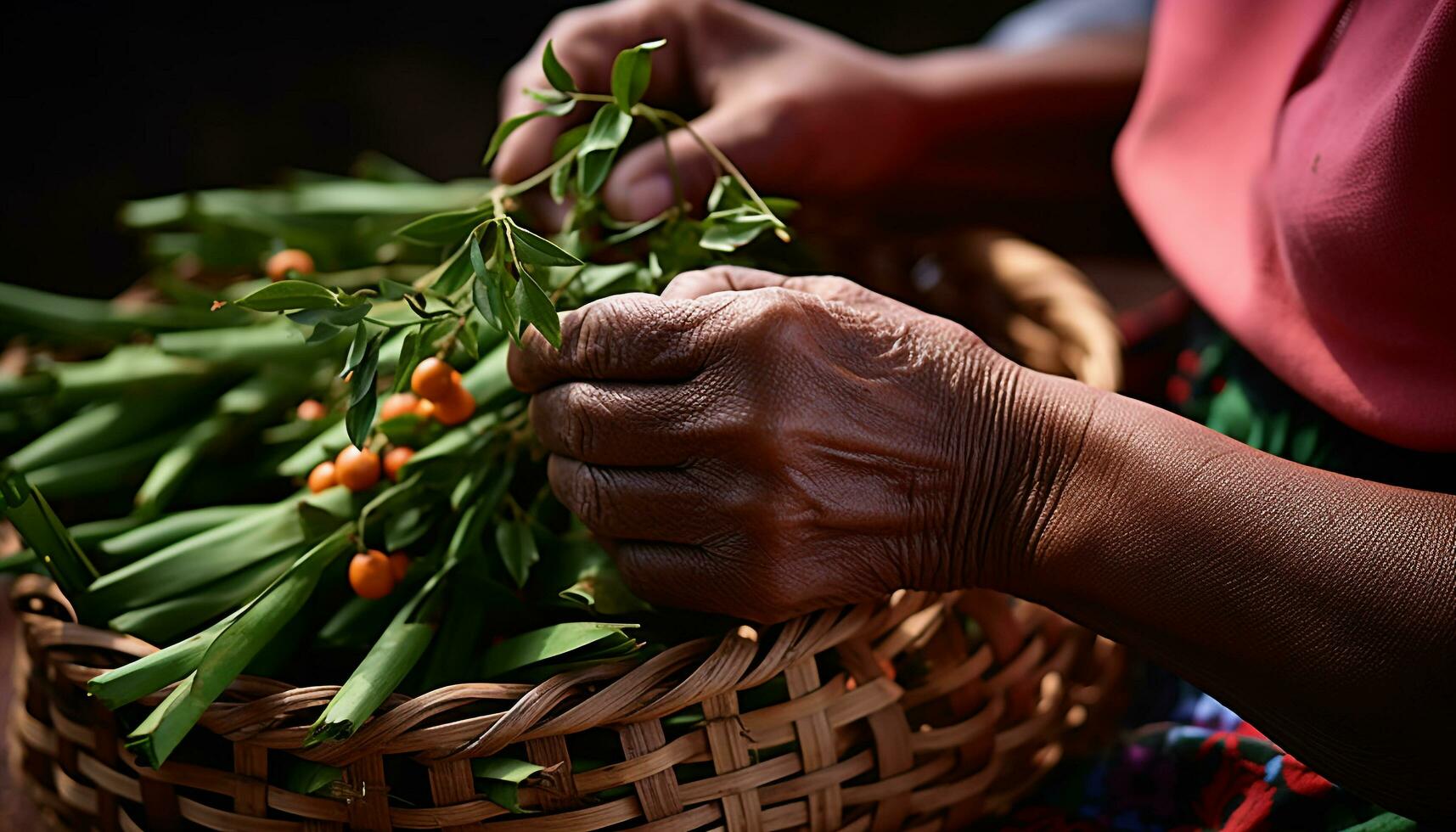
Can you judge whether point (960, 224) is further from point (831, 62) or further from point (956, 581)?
point (956, 581)

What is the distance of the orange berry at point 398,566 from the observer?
1.91 ft

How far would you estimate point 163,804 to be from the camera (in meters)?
0.55

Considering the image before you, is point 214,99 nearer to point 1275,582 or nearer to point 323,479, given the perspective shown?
point 323,479

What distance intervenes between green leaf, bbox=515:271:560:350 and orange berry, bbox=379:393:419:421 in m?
0.16

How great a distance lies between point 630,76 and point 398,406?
0.75ft

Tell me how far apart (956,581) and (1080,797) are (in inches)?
7.8

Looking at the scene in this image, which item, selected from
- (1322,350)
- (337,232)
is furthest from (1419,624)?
(337,232)

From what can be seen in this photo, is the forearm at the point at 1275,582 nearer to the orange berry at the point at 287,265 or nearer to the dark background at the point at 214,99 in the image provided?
the orange berry at the point at 287,265

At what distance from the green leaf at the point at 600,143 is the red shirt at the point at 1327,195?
37 cm

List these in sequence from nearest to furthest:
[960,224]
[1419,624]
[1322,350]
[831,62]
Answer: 1. [1419,624]
2. [1322,350]
3. [831,62]
4. [960,224]

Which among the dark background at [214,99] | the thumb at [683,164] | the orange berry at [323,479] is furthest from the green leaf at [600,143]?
the dark background at [214,99]

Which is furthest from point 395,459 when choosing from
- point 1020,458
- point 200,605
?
point 1020,458

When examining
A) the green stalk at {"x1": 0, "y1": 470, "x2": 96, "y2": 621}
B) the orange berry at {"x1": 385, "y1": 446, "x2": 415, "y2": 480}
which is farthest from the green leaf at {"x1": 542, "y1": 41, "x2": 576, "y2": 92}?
the green stalk at {"x1": 0, "y1": 470, "x2": 96, "y2": 621}

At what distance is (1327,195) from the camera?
557mm
